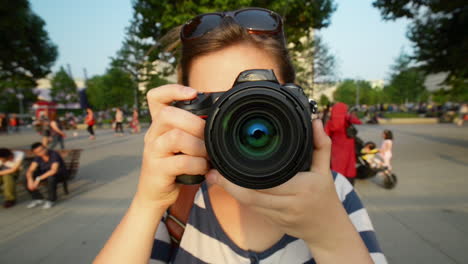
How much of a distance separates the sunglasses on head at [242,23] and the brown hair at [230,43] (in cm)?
3

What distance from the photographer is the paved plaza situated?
132 inches

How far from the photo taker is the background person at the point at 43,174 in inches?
199

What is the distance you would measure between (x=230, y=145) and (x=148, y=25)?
1289 centimetres

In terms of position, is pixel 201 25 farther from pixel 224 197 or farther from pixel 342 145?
pixel 342 145

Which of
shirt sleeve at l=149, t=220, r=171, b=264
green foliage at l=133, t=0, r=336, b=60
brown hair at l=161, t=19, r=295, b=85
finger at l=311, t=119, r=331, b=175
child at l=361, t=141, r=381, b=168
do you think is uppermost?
green foliage at l=133, t=0, r=336, b=60

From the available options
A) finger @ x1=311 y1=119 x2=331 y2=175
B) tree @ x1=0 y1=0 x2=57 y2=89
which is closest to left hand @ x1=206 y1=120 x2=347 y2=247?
finger @ x1=311 y1=119 x2=331 y2=175

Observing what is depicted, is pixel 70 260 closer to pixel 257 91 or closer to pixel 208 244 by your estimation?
pixel 208 244

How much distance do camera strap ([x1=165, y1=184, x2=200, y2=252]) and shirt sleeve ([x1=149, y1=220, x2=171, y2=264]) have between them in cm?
2

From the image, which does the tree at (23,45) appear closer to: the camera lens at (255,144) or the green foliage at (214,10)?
the green foliage at (214,10)

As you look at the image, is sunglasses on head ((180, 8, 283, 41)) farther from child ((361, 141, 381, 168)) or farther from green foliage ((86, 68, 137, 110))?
green foliage ((86, 68, 137, 110))

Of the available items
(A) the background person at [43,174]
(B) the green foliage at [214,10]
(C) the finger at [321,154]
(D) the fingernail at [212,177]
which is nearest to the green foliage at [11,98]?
(B) the green foliage at [214,10]

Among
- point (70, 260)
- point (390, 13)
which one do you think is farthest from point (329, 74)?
point (70, 260)

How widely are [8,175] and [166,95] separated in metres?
5.81

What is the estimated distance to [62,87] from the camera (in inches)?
1976
